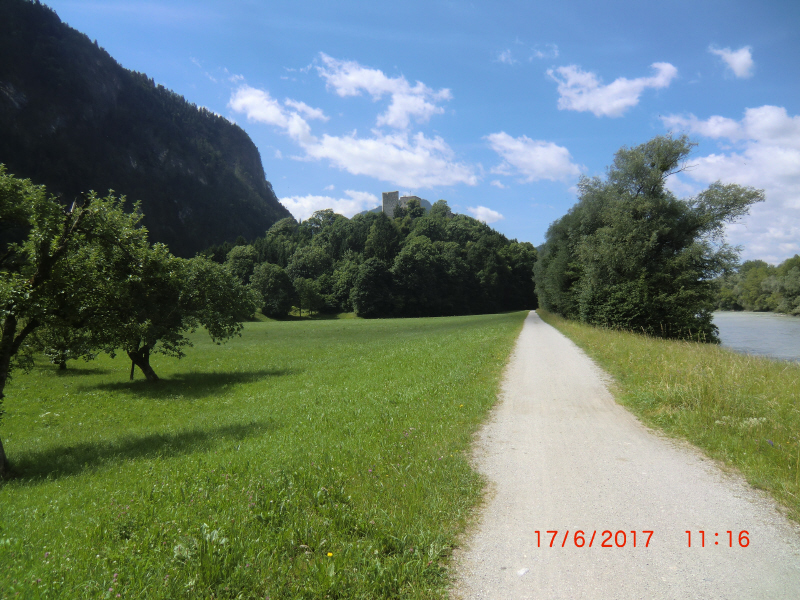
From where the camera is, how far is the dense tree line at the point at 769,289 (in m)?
57.2

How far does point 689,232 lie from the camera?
104 feet

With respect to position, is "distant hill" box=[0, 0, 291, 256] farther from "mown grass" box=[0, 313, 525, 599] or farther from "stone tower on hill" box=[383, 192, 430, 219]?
"mown grass" box=[0, 313, 525, 599]

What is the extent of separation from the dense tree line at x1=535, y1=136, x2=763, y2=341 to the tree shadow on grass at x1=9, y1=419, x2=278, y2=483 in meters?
28.2

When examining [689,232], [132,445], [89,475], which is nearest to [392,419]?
[89,475]

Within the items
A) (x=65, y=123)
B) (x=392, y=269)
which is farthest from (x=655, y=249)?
(x=65, y=123)

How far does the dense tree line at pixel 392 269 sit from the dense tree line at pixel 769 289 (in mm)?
42783

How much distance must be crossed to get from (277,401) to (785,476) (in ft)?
43.9

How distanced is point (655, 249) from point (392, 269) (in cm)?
6266

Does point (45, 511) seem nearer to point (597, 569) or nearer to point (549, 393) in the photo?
point (597, 569)

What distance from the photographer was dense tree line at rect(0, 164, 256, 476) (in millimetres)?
9727

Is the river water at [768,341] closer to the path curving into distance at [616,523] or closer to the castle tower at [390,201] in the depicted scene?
the path curving into distance at [616,523]
